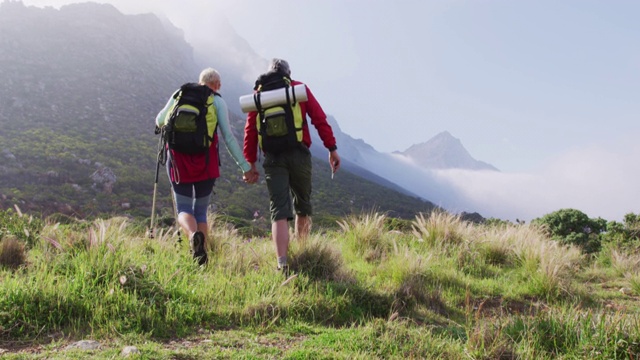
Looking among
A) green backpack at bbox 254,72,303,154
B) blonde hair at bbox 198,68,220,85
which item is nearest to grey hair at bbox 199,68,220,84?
blonde hair at bbox 198,68,220,85

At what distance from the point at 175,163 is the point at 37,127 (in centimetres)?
6652

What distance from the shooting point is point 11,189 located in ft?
122

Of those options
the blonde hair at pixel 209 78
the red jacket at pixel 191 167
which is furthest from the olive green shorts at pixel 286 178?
the blonde hair at pixel 209 78

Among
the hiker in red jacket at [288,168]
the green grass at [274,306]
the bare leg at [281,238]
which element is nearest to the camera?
the green grass at [274,306]

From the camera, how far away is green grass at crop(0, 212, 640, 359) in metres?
3.07

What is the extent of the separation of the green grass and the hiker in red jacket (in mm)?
377

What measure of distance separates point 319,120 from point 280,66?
2.47 feet

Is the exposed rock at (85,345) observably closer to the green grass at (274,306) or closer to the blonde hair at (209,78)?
the green grass at (274,306)

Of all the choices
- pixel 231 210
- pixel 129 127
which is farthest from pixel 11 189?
pixel 129 127

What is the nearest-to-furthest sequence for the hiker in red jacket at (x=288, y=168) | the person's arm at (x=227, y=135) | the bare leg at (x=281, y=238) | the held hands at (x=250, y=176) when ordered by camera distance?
the bare leg at (x=281, y=238) < the hiker in red jacket at (x=288, y=168) < the person's arm at (x=227, y=135) < the held hands at (x=250, y=176)

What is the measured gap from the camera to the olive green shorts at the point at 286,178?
16.1 ft

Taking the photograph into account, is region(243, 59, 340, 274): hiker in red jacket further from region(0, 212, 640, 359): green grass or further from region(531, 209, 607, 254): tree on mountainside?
region(531, 209, 607, 254): tree on mountainside

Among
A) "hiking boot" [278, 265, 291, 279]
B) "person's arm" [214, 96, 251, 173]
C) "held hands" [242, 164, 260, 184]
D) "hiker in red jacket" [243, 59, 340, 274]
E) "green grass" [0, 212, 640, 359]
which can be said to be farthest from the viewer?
"held hands" [242, 164, 260, 184]

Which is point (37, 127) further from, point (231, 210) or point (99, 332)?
point (99, 332)
